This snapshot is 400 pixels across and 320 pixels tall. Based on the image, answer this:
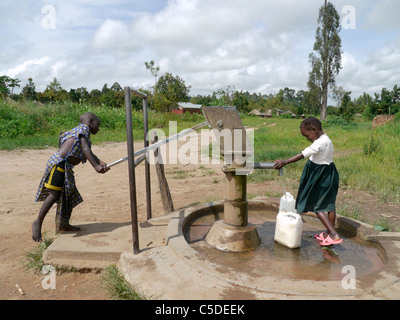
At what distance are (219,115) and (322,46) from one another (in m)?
28.2

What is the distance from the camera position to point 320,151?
246cm

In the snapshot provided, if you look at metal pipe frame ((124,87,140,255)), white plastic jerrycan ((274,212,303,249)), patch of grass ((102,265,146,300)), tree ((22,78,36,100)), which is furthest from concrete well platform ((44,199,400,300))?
tree ((22,78,36,100))

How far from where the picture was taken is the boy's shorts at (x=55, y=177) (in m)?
2.54

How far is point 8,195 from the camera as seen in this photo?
4.21 metres

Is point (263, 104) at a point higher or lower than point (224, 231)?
higher

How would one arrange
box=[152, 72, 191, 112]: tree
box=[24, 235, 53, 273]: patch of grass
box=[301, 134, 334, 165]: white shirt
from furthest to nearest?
box=[152, 72, 191, 112]: tree → box=[301, 134, 334, 165]: white shirt → box=[24, 235, 53, 273]: patch of grass

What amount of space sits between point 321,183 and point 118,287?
5.72 ft

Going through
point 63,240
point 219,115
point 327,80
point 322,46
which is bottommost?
point 63,240

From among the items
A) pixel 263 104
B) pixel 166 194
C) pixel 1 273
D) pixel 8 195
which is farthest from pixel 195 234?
pixel 263 104

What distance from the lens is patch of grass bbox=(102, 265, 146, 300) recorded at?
1821 millimetres

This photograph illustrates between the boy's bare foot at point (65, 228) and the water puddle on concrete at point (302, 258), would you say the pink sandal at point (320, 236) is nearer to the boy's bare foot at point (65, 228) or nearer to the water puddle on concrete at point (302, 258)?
the water puddle on concrete at point (302, 258)

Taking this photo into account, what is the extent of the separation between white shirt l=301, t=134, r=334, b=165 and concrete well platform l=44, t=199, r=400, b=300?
0.67m

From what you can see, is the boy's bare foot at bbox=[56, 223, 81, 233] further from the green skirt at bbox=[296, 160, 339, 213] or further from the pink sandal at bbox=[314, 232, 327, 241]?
the pink sandal at bbox=[314, 232, 327, 241]
